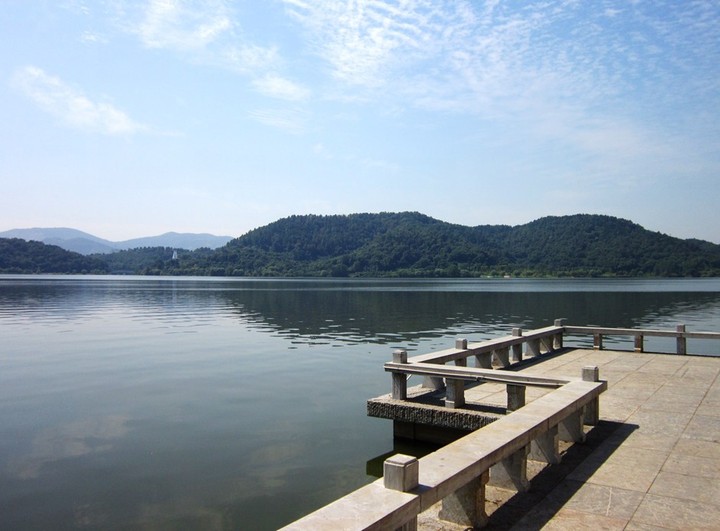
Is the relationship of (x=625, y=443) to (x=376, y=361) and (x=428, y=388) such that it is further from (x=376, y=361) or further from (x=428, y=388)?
(x=376, y=361)

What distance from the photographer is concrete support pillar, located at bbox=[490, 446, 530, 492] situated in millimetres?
6195

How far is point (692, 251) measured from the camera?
7185 inches

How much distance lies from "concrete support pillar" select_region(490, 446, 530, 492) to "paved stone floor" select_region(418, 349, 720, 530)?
9 cm

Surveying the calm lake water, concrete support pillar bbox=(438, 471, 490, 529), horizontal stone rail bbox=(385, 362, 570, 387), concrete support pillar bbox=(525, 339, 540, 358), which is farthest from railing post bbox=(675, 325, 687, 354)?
concrete support pillar bbox=(438, 471, 490, 529)

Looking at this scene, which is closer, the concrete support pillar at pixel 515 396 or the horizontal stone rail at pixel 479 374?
the horizontal stone rail at pixel 479 374

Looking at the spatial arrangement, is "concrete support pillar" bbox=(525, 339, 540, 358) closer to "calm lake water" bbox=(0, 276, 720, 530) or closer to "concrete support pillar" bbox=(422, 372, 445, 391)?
"calm lake water" bbox=(0, 276, 720, 530)

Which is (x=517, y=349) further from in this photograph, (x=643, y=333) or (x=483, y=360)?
(x=643, y=333)

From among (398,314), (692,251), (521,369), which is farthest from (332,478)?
(692,251)

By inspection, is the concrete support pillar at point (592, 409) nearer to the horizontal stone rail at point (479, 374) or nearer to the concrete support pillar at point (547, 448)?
the horizontal stone rail at point (479, 374)

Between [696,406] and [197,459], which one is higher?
[696,406]

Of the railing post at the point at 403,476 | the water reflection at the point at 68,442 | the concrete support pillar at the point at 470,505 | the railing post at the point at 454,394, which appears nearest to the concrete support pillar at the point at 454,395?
the railing post at the point at 454,394

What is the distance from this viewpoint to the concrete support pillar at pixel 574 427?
7910 millimetres

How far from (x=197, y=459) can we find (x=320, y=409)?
4.50 metres

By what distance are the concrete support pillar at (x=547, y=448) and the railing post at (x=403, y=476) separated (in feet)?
10.2
